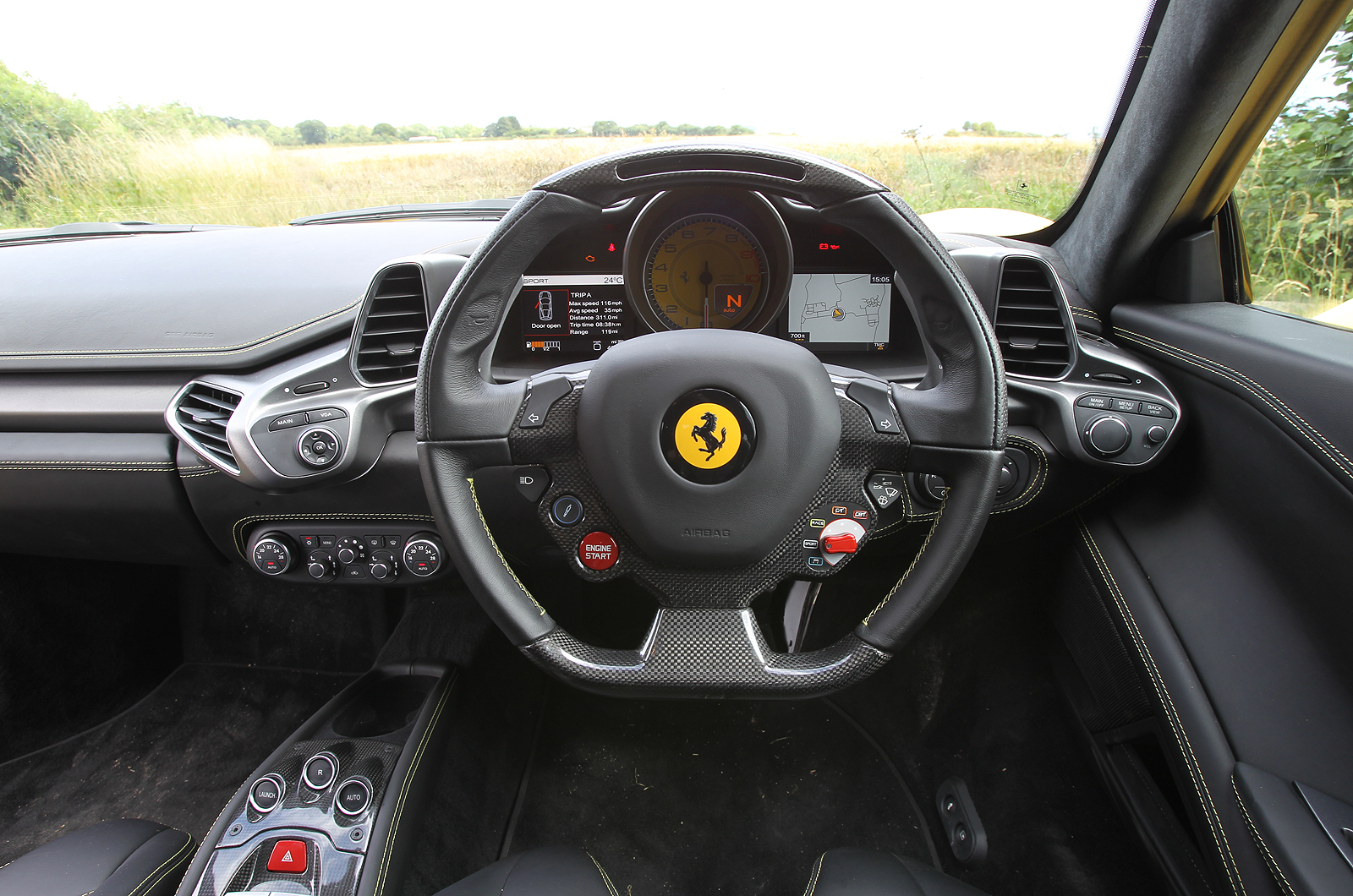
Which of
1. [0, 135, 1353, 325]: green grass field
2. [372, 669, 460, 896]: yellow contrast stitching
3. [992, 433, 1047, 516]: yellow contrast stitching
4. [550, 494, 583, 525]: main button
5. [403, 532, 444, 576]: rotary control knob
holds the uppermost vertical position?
[0, 135, 1353, 325]: green grass field

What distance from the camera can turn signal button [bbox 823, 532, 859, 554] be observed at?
1.24 m

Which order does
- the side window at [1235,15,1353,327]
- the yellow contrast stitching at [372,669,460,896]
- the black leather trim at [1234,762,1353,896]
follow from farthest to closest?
the yellow contrast stitching at [372,669,460,896]
the side window at [1235,15,1353,327]
the black leather trim at [1234,762,1353,896]

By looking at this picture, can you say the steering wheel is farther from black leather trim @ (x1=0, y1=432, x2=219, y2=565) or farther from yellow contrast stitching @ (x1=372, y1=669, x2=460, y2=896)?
black leather trim @ (x1=0, y1=432, x2=219, y2=565)

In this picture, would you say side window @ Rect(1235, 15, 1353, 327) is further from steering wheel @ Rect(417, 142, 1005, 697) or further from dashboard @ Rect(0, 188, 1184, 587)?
steering wheel @ Rect(417, 142, 1005, 697)

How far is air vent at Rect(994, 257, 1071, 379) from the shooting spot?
167 cm

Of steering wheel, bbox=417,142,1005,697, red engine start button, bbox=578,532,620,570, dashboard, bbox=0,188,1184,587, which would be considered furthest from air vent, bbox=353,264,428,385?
red engine start button, bbox=578,532,620,570

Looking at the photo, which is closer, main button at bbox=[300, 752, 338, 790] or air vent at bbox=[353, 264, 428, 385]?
main button at bbox=[300, 752, 338, 790]

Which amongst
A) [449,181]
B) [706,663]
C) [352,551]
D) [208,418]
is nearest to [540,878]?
[706,663]

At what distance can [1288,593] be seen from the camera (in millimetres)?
1305

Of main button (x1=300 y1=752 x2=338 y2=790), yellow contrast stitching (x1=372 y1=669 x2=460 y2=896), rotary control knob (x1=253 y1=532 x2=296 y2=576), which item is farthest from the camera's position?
rotary control knob (x1=253 y1=532 x2=296 y2=576)

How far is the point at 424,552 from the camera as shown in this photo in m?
1.77

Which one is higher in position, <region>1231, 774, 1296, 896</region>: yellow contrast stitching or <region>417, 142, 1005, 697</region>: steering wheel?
<region>417, 142, 1005, 697</region>: steering wheel

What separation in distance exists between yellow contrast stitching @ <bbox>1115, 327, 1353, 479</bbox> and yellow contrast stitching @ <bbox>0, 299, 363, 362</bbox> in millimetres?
1820

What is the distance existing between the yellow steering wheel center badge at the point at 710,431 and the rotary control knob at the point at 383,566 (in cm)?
98
